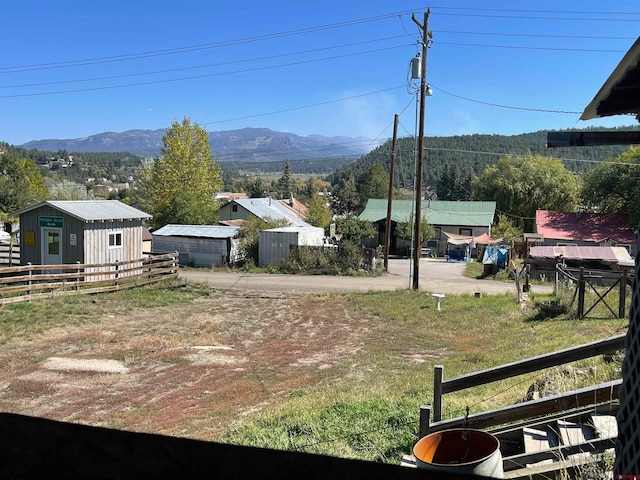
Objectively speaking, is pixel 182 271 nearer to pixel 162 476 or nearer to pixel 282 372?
pixel 282 372

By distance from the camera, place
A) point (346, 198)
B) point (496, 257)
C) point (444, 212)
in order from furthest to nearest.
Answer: point (346, 198) → point (444, 212) → point (496, 257)

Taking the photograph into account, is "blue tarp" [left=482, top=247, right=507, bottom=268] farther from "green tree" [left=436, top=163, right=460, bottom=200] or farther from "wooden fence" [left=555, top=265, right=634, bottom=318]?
"green tree" [left=436, top=163, right=460, bottom=200]

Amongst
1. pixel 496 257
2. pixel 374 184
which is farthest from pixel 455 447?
pixel 374 184

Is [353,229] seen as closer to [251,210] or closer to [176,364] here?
[251,210]

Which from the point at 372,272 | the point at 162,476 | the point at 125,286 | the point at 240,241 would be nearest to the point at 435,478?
the point at 162,476

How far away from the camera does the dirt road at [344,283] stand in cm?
2581

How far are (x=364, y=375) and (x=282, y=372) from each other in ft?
5.71

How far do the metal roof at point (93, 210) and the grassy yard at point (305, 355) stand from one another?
3.50 m

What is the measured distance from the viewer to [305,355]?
13.0 meters

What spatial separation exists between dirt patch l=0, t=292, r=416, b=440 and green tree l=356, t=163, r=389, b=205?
7914cm

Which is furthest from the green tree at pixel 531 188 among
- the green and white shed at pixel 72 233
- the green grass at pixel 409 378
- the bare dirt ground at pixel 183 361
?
the green and white shed at pixel 72 233

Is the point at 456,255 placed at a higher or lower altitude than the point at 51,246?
lower

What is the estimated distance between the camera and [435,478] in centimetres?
86

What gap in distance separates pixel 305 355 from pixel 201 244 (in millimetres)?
22496
